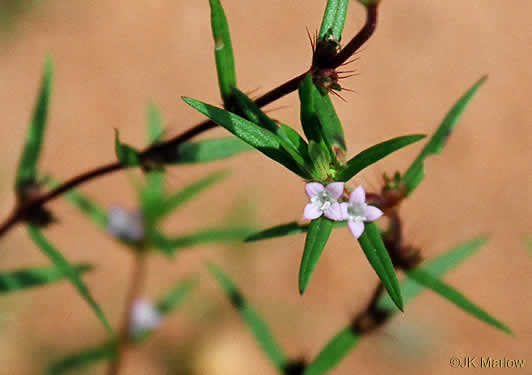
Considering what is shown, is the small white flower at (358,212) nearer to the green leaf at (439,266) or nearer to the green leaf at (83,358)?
the green leaf at (439,266)

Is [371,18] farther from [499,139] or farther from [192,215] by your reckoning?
[499,139]

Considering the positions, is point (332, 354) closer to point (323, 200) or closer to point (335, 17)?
point (323, 200)

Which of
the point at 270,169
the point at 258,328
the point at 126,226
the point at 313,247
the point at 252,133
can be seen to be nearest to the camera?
the point at 313,247

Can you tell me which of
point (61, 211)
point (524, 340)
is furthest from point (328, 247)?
point (61, 211)

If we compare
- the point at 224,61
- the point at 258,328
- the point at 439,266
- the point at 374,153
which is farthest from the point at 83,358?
the point at 374,153

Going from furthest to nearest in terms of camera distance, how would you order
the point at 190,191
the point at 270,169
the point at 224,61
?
the point at 270,169, the point at 190,191, the point at 224,61

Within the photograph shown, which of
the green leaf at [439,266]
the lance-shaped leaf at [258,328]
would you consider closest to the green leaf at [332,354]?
the green leaf at [439,266]

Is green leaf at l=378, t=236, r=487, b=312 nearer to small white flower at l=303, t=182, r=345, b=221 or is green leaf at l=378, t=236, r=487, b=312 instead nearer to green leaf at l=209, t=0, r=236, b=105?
small white flower at l=303, t=182, r=345, b=221
